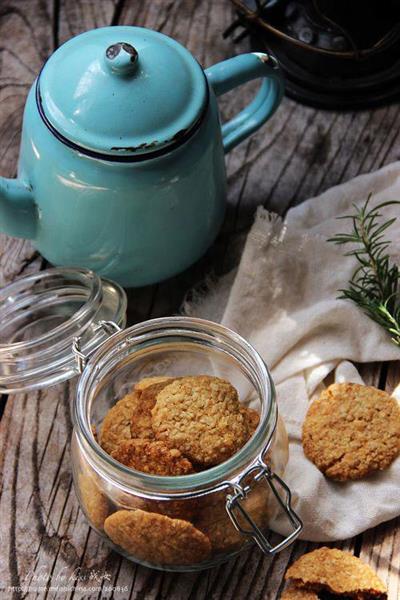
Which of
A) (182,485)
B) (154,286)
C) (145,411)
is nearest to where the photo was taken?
(182,485)

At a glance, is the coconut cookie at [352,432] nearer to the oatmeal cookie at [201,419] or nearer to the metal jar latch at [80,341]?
the oatmeal cookie at [201,419]

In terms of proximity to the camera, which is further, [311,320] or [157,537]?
[311,320]

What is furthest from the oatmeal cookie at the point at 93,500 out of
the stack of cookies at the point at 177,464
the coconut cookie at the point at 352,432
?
the coconut cookie at the point at 352,432

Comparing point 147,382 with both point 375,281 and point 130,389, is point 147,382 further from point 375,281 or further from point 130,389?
point 375,281

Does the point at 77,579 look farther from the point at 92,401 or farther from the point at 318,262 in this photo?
the point at 318,262

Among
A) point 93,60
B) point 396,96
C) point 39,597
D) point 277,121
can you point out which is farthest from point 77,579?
point 396,96

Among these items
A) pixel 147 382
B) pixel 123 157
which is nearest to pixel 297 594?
pixel 147 382

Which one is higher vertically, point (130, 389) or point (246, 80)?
point (246, 80)
